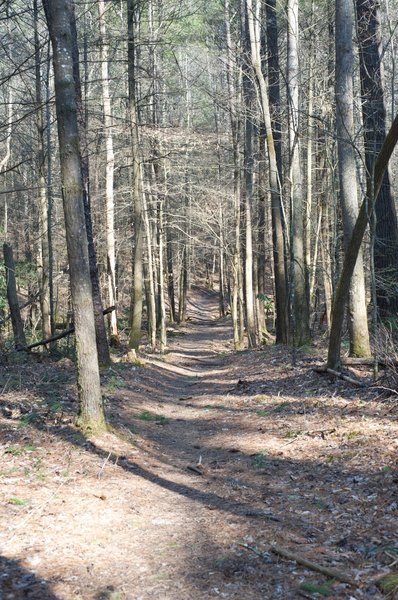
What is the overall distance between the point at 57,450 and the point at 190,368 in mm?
10928

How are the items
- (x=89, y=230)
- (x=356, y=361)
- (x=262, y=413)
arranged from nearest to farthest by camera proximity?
(x=262, y=413) → (x=356, y=361) → (x=89, y=230)

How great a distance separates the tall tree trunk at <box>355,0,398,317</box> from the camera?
10.6 metres

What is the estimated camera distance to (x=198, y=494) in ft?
18.8

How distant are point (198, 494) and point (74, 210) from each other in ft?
12.1

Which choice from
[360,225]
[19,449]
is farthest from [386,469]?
[19,449]

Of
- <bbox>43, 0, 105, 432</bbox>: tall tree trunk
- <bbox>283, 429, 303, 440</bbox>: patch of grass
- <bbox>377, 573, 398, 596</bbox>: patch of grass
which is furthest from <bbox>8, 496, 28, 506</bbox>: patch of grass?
<bbox>283, 429, 303, 440</bbox>: patch of grass

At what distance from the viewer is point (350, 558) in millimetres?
4023

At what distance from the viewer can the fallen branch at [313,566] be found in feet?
12.2

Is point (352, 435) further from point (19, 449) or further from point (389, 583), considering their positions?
point (19, 449)

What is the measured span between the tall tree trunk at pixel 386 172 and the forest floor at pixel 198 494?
2.54 meters

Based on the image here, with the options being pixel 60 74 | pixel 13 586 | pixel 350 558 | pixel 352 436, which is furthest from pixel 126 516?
pixel 60 74

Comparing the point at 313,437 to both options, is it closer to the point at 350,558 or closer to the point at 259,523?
the point at 259,523

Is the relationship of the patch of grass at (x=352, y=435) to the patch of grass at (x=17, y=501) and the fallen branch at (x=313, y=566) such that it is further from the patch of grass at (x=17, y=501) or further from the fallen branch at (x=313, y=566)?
the patch of grass at (x=17, y=501)

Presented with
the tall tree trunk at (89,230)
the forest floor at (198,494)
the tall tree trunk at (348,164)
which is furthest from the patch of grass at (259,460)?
the tall tree trunk at (89,230)
